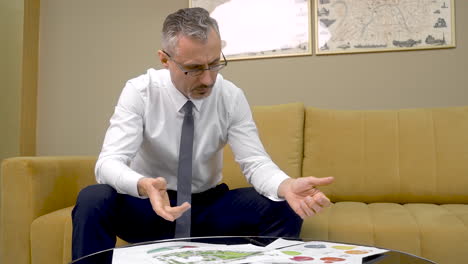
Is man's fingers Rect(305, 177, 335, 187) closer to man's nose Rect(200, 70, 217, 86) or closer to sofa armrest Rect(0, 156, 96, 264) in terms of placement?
man's nose Rect(200, 70, 217, 86)

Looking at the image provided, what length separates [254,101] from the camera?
277 cm

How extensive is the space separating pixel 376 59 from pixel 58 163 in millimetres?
1810

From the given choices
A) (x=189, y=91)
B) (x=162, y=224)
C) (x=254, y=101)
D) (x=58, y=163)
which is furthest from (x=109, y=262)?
(x=254, y=101)

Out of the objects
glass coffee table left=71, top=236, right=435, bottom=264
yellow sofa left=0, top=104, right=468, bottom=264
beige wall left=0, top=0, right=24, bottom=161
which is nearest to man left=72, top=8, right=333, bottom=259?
glass coffee table left=71, top=236, right=435, bottom=264

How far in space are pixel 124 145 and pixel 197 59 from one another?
15.0 inches

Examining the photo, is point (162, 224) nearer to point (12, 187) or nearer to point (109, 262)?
point (109, 262)

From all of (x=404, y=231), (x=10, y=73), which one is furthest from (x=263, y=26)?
(x=10, y=73)

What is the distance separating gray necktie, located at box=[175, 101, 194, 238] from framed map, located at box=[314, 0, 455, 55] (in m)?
1.35

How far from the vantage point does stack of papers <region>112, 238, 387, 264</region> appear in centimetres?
87

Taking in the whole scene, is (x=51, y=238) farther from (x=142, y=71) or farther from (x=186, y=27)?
(x=142, y=71)

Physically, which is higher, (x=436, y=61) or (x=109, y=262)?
(x=436, y=61)

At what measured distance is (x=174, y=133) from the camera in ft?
5.34

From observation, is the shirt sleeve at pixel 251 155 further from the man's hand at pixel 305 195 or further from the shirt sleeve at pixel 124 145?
the shirt sleeve at pixel 124 145

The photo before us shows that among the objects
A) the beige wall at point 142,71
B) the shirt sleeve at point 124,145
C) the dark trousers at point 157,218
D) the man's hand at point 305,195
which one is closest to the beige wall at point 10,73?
the beige wall at point 142,71
